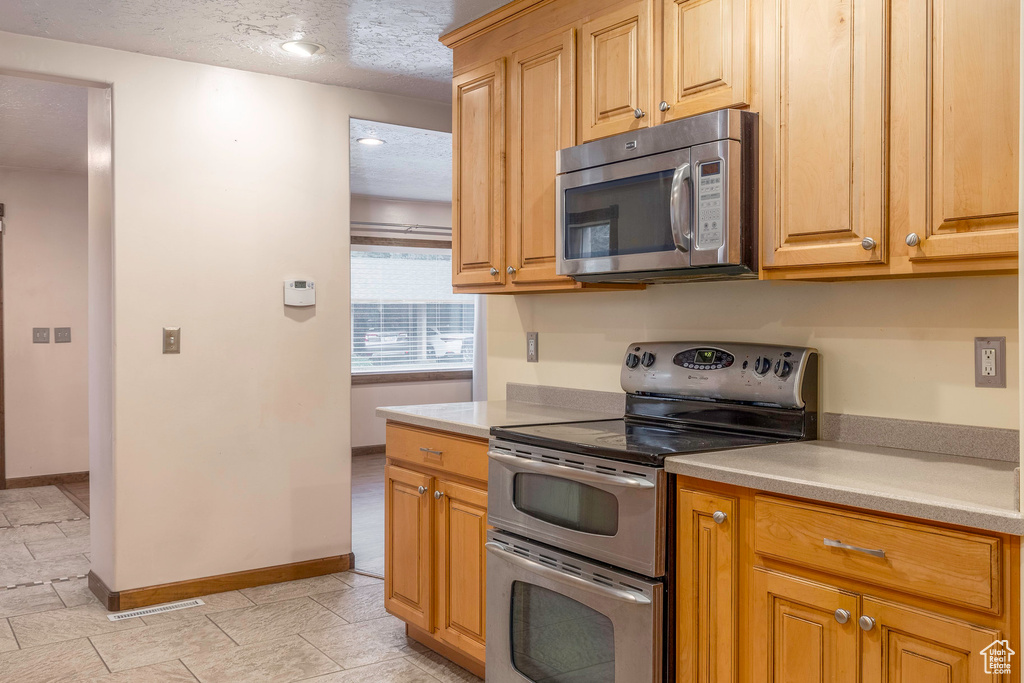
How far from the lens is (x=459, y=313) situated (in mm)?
7980

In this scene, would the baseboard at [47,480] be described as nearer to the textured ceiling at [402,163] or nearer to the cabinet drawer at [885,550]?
the textured ceiling at [402,163]

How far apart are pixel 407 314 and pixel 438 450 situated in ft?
16.4

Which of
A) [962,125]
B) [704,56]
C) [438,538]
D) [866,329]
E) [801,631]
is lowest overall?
[438,538]

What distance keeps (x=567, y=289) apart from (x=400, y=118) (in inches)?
71.1

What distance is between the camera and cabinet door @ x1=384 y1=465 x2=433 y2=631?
279 cm

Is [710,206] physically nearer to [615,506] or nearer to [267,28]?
[615,506]

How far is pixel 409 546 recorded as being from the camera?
289cm

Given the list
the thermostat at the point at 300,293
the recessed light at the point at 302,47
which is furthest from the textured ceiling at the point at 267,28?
the thermostat at the point at 300,293

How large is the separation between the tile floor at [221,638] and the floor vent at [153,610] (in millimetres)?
45

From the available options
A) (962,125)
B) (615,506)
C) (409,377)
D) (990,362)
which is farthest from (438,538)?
(409,377)

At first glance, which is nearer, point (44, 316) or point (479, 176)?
point (479, 176)

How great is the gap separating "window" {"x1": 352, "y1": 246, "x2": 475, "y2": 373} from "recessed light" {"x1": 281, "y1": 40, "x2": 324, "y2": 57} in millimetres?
3911

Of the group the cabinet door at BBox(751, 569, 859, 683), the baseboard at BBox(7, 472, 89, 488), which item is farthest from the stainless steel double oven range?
the baseboard at BBox(7, 472, 89, 488)

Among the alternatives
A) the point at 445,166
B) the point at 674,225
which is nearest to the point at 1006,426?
the point at 674,225
